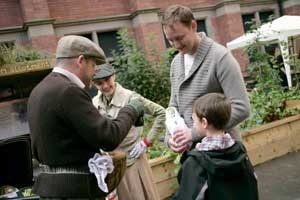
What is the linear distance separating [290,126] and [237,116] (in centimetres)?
448

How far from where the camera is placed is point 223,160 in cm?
225

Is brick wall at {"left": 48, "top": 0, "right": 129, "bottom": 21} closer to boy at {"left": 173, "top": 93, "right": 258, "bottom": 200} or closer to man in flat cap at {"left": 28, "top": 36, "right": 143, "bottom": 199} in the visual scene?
man in flat cap at {"left": 28, "top": 36, "right": 143, "bottom": 199}

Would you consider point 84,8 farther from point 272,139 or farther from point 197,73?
point 197,73

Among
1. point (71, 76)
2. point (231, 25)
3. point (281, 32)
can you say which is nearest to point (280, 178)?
point (71, 76)

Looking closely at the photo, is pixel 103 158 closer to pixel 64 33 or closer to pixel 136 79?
pixel 136 79

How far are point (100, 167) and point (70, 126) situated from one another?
12.1 inches

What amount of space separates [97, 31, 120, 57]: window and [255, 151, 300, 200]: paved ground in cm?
724

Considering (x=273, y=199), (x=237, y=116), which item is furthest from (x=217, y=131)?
(x=273, y=199)

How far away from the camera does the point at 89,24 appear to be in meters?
11.9

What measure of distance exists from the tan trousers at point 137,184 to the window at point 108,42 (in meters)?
8.87

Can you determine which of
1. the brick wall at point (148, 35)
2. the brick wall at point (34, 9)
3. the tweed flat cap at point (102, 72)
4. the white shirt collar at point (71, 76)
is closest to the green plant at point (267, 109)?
the tweed flat cap at point (102, 72)

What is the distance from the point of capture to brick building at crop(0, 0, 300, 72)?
10852 mm

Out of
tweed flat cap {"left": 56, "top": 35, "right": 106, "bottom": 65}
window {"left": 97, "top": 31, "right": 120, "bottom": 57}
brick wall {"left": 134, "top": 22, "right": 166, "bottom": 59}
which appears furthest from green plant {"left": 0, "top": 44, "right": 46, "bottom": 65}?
window {"left": 97, "top": 31, "right": 120, "bottom": 57}

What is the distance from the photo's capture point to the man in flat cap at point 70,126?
2.22m
